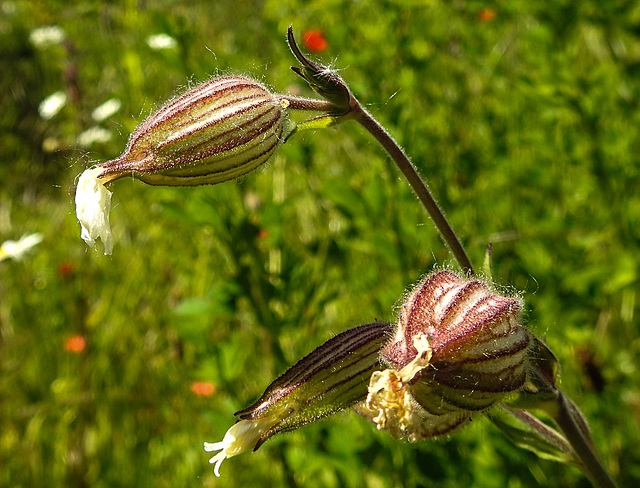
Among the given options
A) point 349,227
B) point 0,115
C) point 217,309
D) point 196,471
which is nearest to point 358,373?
point 217,309

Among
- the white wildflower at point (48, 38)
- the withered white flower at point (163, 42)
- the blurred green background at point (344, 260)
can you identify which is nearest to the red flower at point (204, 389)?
the blurred green background at point (344, 260)

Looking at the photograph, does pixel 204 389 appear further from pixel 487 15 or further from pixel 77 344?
pixel 487 15

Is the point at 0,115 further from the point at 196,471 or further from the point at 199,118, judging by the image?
the point at 199,118

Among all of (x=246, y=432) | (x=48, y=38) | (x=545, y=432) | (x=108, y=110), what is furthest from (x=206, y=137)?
(x=48, y=38)

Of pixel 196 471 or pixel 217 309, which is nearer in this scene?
pixel 217 309

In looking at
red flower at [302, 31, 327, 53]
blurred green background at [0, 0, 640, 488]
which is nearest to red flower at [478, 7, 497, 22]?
blurred green background at [0, 0, 640, 488]

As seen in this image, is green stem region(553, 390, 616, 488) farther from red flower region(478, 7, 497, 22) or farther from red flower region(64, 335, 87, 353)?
red flower region(478, 7, 497, 22)
